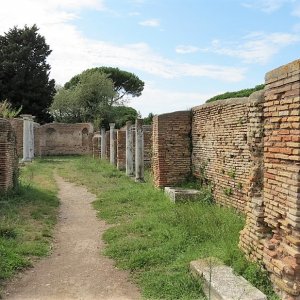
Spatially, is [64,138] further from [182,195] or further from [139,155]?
[182,195]

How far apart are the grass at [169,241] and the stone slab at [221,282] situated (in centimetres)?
14

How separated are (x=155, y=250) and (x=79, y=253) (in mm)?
1351

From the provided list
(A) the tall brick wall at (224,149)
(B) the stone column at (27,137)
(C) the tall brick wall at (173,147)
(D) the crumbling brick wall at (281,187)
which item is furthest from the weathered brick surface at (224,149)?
(B) the stone column at (27,137)

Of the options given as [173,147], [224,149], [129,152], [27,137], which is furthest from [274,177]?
[27,137]

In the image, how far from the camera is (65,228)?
30.5 feet

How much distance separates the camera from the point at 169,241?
7.22 meters

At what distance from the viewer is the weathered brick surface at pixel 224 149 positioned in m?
8.84

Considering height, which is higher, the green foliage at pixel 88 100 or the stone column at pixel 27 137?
the green foliage at pixel 88 100

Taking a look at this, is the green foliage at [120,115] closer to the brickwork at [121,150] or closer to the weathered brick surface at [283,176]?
the brickwork at [121,150]

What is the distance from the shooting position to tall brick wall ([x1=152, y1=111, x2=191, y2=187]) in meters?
12.5

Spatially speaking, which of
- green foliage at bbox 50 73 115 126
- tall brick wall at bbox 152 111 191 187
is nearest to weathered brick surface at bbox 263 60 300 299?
tall brick wall at bbox 152 111 191 187

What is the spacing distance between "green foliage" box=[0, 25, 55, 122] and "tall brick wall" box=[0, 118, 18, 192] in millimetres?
27081

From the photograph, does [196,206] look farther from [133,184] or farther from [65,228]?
[133,184]

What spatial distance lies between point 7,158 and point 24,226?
11.9 feet
